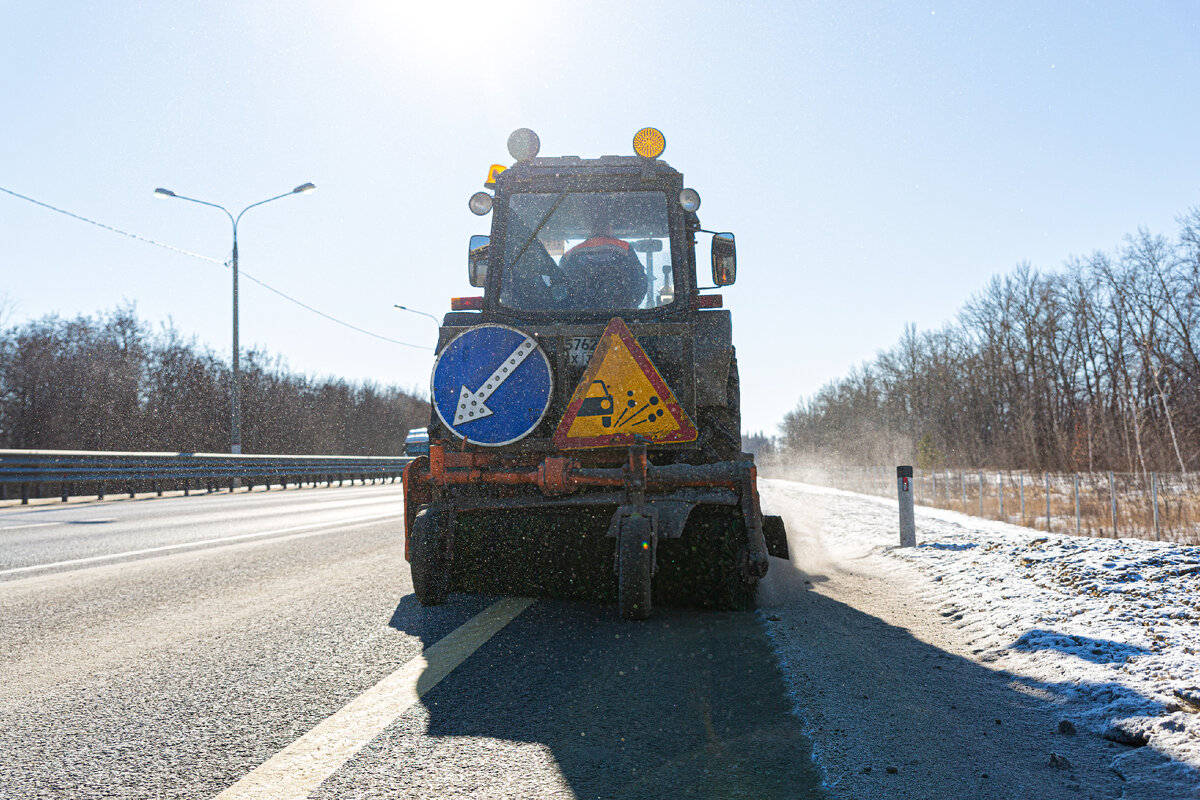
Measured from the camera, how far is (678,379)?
4469 millimetres

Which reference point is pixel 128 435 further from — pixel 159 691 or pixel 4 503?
pixel 159 691

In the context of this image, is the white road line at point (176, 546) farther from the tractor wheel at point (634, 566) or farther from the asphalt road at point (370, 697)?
the tractor wheel at point (634, 566)

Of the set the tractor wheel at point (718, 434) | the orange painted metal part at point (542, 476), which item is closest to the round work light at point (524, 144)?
the tractor wheel at point (718, 434)

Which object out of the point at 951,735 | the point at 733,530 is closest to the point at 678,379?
the point at 733,530

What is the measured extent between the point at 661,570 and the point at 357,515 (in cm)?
834

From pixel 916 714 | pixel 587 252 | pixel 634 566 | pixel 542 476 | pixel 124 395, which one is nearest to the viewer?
pixel 916 714

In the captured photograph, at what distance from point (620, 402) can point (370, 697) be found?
2133mm

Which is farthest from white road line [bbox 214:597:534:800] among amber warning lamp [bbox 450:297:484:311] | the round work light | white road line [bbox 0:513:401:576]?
white road line [bbox 0:513:401:576]

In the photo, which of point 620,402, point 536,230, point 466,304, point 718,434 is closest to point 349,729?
point 620,402

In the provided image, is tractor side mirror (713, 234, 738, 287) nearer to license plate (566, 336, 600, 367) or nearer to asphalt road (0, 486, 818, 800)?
license plate (566, 336, 600, 367)

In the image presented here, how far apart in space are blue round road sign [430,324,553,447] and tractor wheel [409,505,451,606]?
53 centimetres

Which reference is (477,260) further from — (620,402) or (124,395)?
(124,395)

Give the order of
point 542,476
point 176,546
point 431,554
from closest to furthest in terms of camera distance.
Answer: point 542,476
point 431,554
point 176,546

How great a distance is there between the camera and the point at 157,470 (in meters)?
17.6
